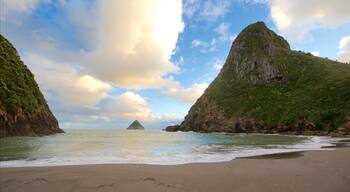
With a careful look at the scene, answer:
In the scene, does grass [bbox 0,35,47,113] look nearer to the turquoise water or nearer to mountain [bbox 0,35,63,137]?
mountain [bbox 0,35,63,137]

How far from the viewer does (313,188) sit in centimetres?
791

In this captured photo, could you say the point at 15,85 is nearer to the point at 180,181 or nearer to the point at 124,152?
the point at 124,152

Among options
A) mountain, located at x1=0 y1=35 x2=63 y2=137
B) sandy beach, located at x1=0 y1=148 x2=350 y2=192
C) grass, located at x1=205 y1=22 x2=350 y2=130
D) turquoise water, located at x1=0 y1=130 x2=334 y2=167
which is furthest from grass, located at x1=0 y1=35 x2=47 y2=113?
grass, located at x1=205 y1=22 x2=350 y2=130

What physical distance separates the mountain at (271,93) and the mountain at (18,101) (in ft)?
193

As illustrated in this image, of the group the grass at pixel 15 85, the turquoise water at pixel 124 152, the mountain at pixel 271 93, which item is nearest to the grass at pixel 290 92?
the mountain at pixel 271 93

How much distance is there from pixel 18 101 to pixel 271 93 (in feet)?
274

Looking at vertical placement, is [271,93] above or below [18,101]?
above

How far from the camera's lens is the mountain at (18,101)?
4250cm

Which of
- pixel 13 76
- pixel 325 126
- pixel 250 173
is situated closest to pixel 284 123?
pixel 325 126

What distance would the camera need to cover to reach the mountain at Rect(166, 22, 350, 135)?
7938 centimetres

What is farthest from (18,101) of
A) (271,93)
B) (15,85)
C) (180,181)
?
(271,93)

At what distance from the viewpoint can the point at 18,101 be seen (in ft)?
153

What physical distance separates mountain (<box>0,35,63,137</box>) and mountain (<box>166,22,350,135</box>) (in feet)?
193

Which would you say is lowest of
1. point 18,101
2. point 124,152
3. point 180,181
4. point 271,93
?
point 180,181
